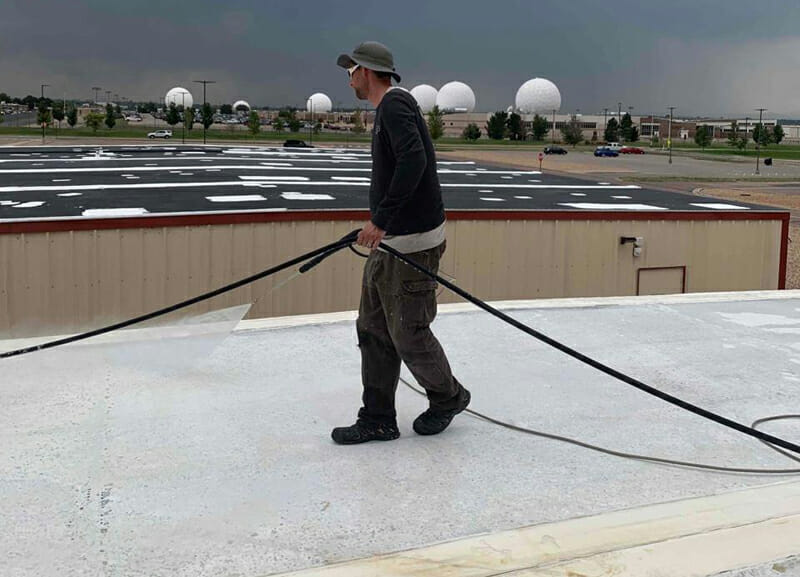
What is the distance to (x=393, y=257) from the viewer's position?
468 centimetres

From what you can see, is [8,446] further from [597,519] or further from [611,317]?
[611,317]

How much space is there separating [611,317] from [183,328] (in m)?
3.97

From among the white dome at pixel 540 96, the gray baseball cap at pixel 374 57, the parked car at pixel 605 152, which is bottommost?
the gray baseball cap at pixel 374 57

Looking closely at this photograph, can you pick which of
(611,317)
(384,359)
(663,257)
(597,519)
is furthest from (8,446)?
(663,257)

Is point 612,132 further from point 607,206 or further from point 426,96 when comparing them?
point 607,206

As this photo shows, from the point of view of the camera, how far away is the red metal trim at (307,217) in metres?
11.8

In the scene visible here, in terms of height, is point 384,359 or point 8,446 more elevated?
point 384,359

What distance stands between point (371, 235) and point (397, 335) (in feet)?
1.76

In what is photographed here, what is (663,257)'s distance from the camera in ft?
52.5

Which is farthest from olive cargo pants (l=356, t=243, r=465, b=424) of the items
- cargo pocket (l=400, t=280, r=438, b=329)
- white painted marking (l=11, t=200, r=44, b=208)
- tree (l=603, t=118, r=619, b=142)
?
tree (l=603, t=118, r=619, b=142)

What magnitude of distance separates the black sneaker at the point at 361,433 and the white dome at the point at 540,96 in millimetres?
135460

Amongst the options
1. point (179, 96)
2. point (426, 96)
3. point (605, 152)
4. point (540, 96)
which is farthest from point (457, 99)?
point (605, 152)

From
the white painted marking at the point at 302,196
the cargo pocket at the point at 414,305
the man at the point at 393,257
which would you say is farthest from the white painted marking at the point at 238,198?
the cargo pocket at the point at 414,305

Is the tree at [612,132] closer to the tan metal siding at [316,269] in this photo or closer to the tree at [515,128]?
the tree at [515,128]
